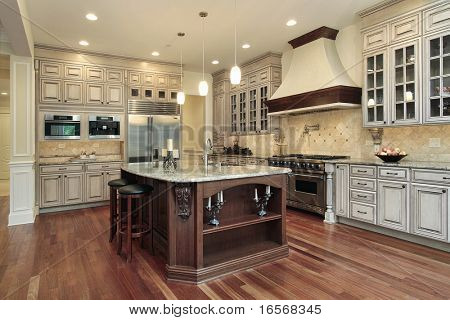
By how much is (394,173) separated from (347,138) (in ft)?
4.32

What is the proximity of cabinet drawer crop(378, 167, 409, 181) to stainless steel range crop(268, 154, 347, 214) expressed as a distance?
85cm

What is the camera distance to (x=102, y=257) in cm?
298

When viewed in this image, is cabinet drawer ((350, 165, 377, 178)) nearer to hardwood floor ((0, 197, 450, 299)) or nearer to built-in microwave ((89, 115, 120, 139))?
hardwood floor ((0, 197, 450, 299))

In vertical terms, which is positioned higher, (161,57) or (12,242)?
(161,57)

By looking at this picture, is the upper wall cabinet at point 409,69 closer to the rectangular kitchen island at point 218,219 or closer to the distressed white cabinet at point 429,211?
the distressed white cabinet at point 429,211

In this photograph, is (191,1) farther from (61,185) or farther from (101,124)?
(61,185)

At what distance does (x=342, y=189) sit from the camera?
4.07m

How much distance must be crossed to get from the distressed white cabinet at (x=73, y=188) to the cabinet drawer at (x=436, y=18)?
5800 millimetres

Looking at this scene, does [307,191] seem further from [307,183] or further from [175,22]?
[175,22]

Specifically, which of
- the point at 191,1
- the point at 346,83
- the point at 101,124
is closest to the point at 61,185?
the point at 101,124

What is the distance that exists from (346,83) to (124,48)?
407cm

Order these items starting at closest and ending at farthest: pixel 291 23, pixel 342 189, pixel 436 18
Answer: pixel 436 18
pixel 342 189
pixel 291 23

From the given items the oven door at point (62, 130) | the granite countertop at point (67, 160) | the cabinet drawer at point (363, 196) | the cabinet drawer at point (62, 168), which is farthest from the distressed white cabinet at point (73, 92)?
the cabinet drawer at point (363, 196)

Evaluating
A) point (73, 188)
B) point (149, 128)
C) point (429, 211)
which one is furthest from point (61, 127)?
point (429, 211)
